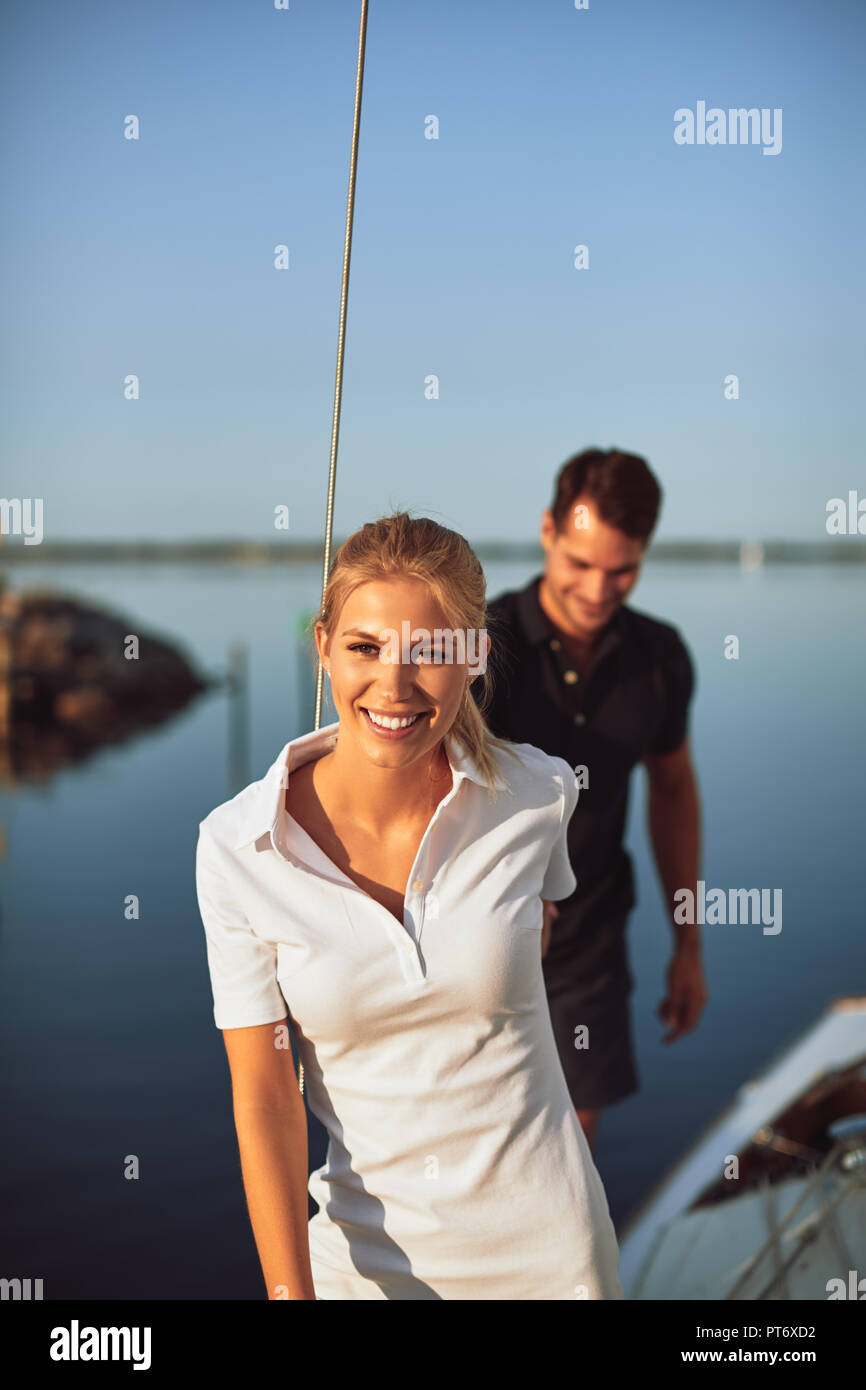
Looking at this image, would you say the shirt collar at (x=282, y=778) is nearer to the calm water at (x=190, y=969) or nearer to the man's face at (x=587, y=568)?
the man's face at (x=587, y=568)

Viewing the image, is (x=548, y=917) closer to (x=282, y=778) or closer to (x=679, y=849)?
(x=679, y=849)

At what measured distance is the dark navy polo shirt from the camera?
2.25 meters

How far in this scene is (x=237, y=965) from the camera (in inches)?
47.5

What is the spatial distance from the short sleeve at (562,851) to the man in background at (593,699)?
77 cm

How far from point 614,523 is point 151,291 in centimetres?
779

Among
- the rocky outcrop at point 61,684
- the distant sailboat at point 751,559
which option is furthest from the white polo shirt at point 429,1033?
the distant sailboat at point 751,559

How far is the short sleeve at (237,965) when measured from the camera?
47.3 inches

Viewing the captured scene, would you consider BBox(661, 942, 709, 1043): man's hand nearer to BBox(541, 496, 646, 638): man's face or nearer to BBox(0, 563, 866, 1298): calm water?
BBox(541, 496, 646, 638): man's face

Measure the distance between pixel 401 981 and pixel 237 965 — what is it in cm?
15

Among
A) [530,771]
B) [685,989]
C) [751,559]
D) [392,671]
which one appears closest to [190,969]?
[685,989]

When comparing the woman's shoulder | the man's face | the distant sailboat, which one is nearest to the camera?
the woman's shoulder

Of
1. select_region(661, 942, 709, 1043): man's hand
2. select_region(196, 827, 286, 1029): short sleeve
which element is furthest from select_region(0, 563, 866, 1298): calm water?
select_region(196, 827, 286, 1029): short sleeve
